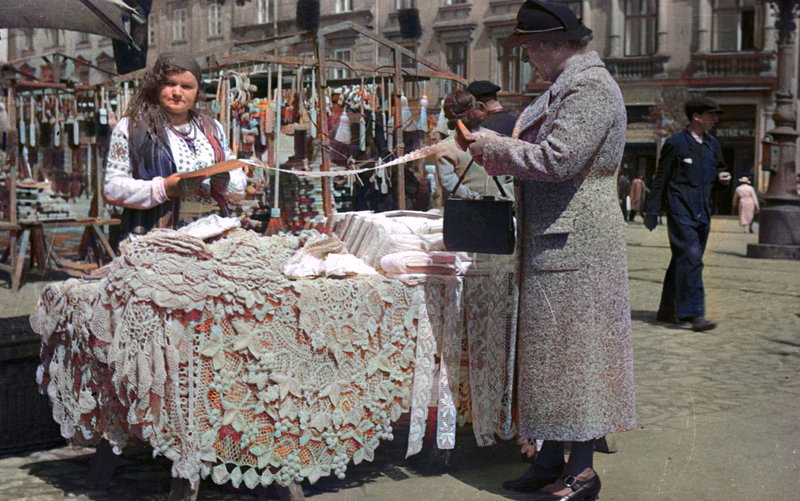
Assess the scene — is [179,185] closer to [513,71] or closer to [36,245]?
[513,71]

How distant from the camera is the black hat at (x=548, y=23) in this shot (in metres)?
3.50

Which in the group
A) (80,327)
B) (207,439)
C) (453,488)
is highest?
(80,327)

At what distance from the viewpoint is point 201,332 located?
10.8 feet

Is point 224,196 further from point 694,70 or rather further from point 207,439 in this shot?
point 694,70

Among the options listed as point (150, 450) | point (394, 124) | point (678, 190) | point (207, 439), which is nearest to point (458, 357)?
point (207, 439)

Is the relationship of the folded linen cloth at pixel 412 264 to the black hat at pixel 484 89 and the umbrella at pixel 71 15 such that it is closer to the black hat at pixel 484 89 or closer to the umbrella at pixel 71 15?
the umbrella at pixel 71 15

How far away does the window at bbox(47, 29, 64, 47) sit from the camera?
9.52 metres

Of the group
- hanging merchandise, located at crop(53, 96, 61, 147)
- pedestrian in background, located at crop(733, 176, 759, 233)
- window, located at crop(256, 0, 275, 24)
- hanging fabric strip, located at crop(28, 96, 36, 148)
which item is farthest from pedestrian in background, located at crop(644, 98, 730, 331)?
pedestrian in background, located at crop(733, 176, 759, 233)

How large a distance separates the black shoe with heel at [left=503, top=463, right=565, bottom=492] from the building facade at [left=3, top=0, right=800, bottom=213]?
14.4 ft

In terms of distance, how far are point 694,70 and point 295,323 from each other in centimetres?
1850

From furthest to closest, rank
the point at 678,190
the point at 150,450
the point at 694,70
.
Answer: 1. the point at 694,70
2. the point at 678,190
3. the point at 150,450

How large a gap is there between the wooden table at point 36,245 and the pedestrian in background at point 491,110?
5.17m

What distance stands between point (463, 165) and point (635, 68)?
9.65 m

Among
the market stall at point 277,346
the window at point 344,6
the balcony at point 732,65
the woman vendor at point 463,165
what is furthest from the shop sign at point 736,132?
the market stall at point 277,346
